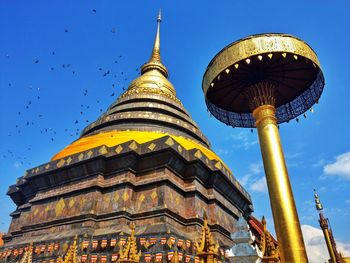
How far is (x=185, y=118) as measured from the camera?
20312 mm

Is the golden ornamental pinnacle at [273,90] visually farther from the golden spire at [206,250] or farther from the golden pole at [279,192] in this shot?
the golden spire at [206,250]

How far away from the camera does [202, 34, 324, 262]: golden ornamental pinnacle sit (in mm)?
7855

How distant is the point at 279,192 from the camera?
8.18 m

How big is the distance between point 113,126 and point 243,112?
29.2 feet

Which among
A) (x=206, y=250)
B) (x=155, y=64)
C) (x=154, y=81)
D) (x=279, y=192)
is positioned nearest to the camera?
(x=206, y=250)

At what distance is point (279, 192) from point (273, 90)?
4.04 meters

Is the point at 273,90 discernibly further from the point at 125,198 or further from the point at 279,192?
the point at 125,198

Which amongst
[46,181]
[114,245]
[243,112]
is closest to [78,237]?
[114,245]

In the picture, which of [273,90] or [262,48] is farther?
[273,90]

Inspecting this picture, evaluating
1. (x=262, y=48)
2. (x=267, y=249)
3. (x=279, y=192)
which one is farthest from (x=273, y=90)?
(x=267, y=249)

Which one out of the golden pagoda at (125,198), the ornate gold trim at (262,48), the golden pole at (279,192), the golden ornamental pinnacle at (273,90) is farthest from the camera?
the golden pagoda at (125,198)

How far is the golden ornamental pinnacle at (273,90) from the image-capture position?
7.86m

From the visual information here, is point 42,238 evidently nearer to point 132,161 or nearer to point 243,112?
point 132,161

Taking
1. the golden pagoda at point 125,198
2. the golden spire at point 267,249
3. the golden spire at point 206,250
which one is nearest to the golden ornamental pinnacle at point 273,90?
the golden spire at point 267,249
